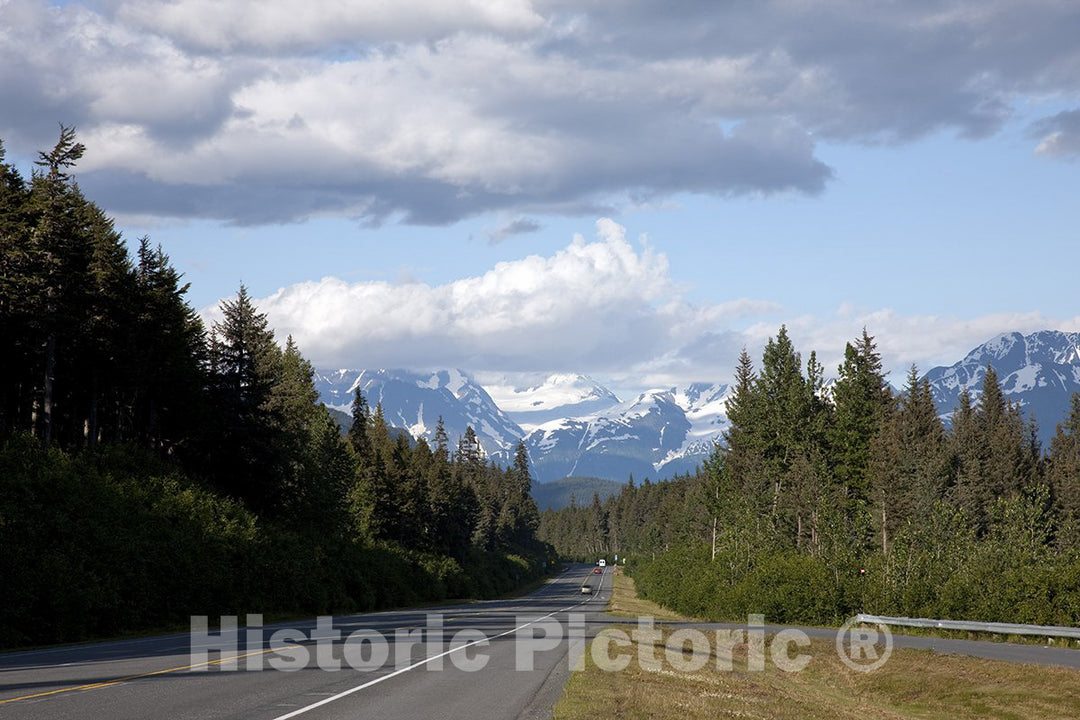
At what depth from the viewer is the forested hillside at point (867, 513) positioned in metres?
45.2

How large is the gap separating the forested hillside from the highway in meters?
24.8

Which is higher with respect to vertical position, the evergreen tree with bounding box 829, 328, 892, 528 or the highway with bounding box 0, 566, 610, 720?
the evergreen tree with bounding box 829, 328, 892, 528

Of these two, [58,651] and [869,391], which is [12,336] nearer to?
[58,651]

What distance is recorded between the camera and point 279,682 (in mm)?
18922

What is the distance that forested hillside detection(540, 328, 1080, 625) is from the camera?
45156 mm

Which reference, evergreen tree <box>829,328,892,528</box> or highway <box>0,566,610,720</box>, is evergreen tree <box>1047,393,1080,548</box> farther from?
highway <box>0,566,610,720</box>

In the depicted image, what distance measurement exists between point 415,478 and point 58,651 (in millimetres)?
87866

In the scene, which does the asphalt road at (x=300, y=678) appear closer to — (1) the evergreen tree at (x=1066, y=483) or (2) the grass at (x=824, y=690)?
(2) the grass at (x=824, y=690)

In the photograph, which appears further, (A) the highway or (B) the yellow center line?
(B) the yellow center line

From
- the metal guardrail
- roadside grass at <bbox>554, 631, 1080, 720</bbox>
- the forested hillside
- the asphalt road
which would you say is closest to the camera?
the asphalt road

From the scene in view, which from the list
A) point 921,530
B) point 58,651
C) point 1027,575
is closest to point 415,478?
point 921,530

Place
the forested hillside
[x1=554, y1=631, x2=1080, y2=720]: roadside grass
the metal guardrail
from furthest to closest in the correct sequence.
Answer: the forested hillside < the metal guardrail < [x1=554, y1=631, x2=1080, y2=720]: roadside grass

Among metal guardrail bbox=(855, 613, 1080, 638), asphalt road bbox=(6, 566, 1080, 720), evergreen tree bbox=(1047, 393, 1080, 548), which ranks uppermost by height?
evergreen tree bbox=(1047, 393, 1080, 548)

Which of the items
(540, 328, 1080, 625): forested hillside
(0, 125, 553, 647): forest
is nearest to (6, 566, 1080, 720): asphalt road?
(0, 125, 553, 647): forest
